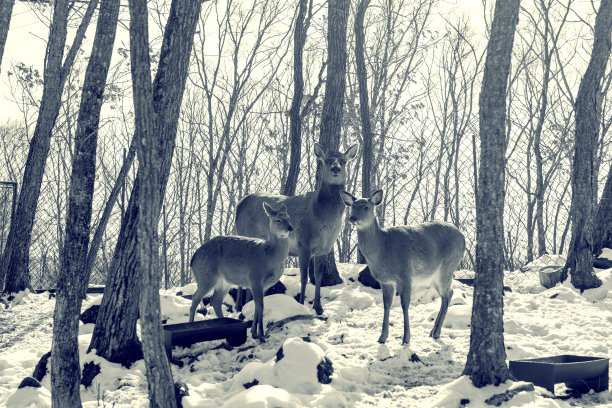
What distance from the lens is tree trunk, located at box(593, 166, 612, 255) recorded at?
12.2 meters

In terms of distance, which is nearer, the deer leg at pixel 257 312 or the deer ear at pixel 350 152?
the deer leg at pixel 257 312

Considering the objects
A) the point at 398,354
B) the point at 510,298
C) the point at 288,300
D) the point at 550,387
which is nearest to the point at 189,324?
the point at 288,300

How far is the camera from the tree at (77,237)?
4762 mm

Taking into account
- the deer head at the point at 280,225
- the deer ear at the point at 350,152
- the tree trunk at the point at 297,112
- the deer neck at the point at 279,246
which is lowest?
the deer neck at the point at 279,246

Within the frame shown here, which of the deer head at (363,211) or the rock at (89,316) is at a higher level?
the deer head at (363,211)

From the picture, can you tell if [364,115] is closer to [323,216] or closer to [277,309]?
[323,216]

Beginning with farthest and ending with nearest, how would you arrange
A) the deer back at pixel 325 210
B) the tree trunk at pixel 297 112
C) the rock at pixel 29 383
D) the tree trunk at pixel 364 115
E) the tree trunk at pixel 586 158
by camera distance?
the tree trunk at pixel 364 115, the tree trunk at pixel 297 112, the tree trunk at pixel 586 158, the deer back at pixel 325 210, the rock at pixel 29 383

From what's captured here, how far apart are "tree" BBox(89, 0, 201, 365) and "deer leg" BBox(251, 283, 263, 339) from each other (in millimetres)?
1495

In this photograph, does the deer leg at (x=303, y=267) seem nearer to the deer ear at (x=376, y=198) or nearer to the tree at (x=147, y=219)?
the deer ear at (x=376, y=198)

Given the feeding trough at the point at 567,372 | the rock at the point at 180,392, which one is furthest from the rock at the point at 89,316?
the feeding trough at the point at 567,372

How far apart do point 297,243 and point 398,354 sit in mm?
3181

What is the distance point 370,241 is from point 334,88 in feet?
14.0

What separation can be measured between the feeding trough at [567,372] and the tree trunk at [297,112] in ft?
23.7

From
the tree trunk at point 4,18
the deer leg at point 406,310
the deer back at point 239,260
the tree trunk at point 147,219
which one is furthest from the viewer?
the tree trunk at point 4,18
